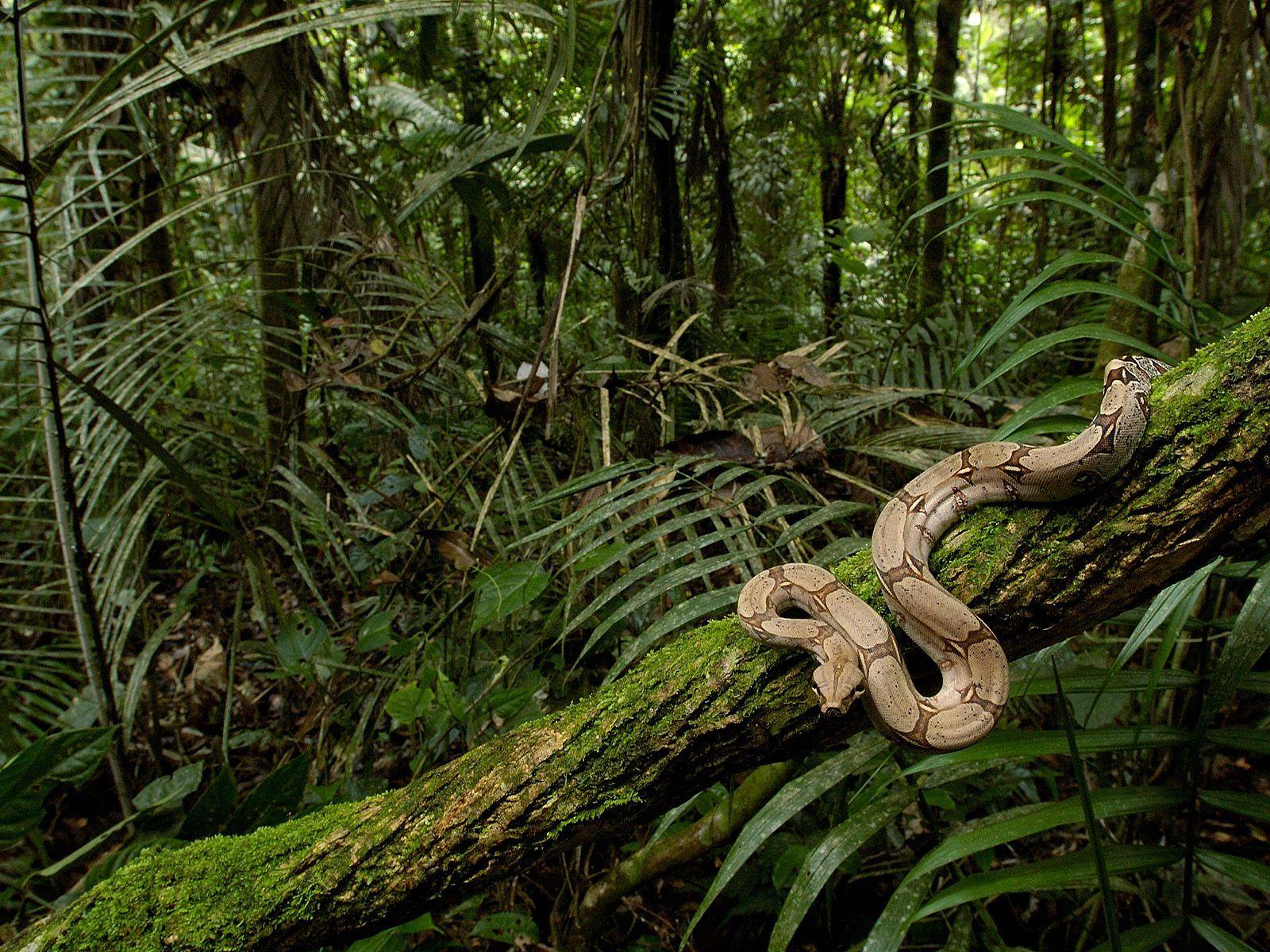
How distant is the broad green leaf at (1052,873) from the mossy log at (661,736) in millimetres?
449

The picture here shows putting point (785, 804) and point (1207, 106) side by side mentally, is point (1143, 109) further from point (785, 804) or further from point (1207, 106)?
point (785, 804)

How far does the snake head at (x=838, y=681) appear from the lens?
1.49 meters

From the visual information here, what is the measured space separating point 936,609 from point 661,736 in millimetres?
646

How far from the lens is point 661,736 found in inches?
62.8

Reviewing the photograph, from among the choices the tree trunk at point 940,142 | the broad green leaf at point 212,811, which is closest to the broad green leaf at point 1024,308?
the broad green leaf at point 212,811

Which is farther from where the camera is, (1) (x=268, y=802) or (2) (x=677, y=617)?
(1) (x=268, y=802)

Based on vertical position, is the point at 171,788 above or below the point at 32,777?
below

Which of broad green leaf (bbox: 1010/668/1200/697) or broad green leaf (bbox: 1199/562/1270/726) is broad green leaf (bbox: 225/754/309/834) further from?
broad green leaf (bbox: 1199/562/1270/726)

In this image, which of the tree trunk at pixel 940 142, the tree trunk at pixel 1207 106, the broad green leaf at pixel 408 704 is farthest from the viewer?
the tree trunk at pixel 940 142

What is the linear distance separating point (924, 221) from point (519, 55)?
401 centimetres

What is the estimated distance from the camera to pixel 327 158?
13.0ft

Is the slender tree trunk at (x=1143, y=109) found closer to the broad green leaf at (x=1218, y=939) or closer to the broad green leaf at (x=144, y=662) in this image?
the broad green leaf at (x=1218, y=939)

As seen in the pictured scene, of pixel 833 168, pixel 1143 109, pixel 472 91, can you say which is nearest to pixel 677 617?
pixel 472 91

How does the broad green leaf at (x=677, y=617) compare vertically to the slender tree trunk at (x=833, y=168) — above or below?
below
